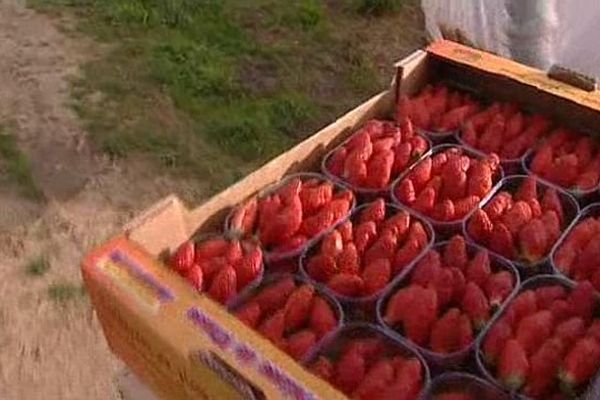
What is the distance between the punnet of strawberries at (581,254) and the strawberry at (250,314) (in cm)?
45

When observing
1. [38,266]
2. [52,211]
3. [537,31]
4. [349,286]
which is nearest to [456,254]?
[349,286]

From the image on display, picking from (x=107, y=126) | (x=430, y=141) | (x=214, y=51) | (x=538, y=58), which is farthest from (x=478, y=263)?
(x=214, y=51)

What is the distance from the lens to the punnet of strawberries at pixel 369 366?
1214mm

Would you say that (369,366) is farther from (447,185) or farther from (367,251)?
(447,185)

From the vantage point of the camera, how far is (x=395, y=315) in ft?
4.34

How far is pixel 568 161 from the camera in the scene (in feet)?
5.12

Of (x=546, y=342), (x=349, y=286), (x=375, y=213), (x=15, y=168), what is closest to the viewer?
(x=546, y=342)

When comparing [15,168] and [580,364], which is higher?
[580,364]

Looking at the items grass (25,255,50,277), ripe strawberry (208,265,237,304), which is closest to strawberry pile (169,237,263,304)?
ripe strawberry (208,265,237,304)

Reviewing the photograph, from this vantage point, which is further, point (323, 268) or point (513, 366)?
point (323, 268)

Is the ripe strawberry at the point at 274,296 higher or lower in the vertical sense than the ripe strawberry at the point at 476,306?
lower

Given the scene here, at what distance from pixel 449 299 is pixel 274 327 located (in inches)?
10.2

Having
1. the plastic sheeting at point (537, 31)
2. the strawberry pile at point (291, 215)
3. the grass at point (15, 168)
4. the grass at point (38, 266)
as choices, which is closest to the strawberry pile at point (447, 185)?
the strawberry pile at point (291, 215)

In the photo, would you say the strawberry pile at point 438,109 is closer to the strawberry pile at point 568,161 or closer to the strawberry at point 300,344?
the strawberry pile at point 568,161
